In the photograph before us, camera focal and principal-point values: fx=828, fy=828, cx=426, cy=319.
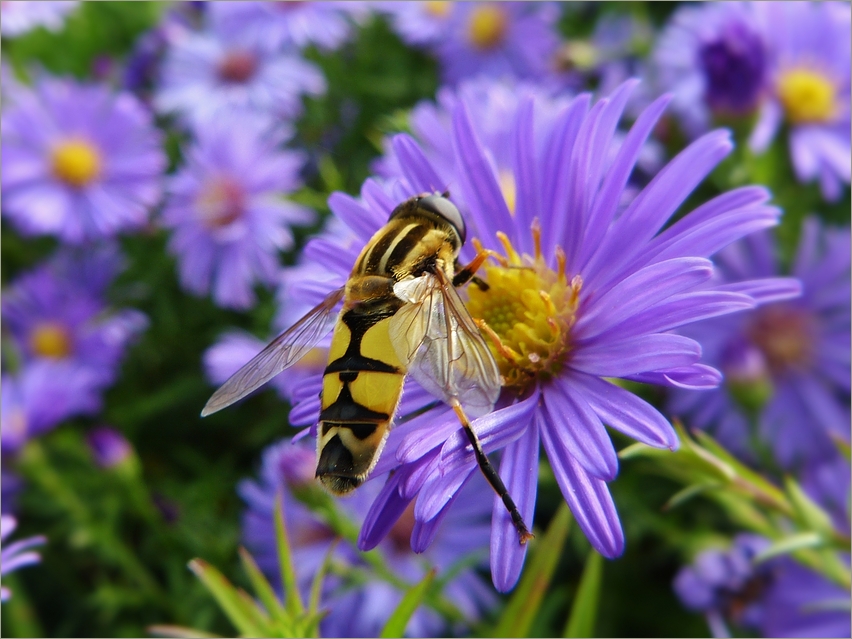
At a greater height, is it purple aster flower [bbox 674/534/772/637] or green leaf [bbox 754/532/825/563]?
green leaf [bbox 754/532/825/563]

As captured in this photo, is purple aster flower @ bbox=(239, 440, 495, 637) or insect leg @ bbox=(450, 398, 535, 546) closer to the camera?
insect leg @ bbox=(450, 398, 535, 546)

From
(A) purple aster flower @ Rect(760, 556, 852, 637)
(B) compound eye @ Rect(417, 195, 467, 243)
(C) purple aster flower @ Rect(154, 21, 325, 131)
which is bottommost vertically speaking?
(A) purple aster flower @ Rect(760, 556, 852, 637)

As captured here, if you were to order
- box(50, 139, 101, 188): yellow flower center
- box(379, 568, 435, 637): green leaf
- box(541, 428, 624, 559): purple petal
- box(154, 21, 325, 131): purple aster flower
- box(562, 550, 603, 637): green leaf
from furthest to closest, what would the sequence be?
1. box(50, 139, 101, 188): yellow flower center
2. box(154, 21, 325, 131): purple aster flower
3. box(562, 550, 603, 637): green leaf
4. box(379, 568, 435, 637): green leaf
5. box(541, 428, 624, 559): purple petal

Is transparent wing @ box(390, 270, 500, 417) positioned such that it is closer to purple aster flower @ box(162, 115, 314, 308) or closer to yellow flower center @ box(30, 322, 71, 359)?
purple aster flower @ box(162, 115, 314, 308)

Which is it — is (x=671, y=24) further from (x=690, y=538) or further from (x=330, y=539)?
(x=330, y=539)

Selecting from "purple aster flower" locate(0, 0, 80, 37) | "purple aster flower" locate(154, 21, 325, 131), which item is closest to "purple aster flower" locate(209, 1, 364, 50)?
"purple aster flower" locate(154, 21, 325, 131)

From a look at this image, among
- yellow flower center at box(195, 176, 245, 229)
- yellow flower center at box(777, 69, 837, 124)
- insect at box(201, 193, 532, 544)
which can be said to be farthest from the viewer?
yellow flower center at box(195, 176, 245, 229)

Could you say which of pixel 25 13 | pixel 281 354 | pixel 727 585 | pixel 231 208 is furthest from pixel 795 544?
pixel 25 13

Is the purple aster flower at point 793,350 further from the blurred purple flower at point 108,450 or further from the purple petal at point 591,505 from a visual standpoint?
the blurred purple flower at point 108,450
